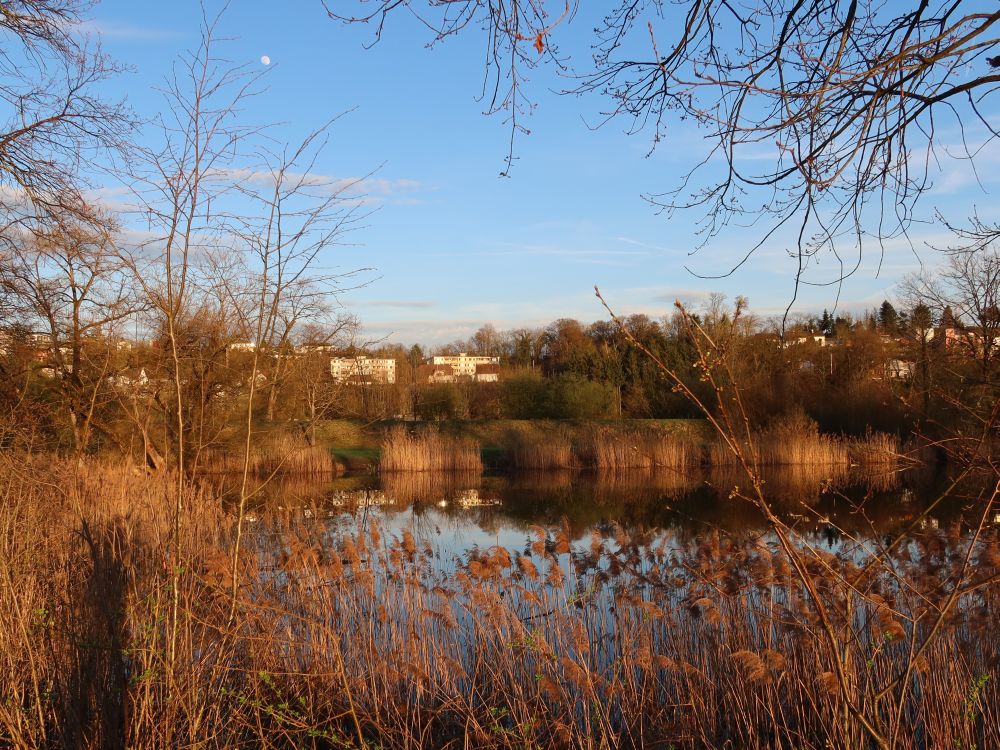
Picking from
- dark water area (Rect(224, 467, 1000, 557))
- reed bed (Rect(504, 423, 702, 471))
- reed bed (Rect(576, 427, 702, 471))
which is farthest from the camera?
reed bed (Rect(504, 423, 702, 471))

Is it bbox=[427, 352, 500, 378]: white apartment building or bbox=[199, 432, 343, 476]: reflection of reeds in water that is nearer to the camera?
bbox=[199, 432, 343, 476]: reflection of reeds in water

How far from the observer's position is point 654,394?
3278 centimetres

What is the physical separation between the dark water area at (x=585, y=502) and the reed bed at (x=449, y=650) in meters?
3.64

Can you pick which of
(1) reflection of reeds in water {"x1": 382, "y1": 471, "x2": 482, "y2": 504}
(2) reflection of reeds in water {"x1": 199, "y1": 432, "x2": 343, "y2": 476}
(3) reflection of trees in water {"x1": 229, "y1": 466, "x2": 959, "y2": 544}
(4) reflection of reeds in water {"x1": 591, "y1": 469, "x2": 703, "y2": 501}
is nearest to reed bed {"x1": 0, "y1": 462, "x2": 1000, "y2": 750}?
(3) reflection of trees in water {"x1": 229, "y1": 466, "x2": 959, "y2": 544}

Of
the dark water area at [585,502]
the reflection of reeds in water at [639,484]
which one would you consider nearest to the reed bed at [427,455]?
the dark water area at [585,502]

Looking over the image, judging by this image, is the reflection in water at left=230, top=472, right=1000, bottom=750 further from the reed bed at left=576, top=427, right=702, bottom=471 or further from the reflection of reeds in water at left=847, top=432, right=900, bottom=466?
the reed bed at left=576, top=427, right=702, bottom=471

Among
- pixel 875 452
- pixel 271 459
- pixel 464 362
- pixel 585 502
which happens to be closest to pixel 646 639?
pixel 875 452

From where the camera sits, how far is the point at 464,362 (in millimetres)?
57969

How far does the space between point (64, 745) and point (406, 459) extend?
18077 mm

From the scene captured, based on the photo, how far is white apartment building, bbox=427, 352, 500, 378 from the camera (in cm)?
4378

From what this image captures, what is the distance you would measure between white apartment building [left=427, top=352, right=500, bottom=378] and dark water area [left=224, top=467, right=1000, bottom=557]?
18369 millimetres

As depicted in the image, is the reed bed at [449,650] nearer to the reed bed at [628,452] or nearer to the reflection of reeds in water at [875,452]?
the reflection of reeds in water at [875,452]

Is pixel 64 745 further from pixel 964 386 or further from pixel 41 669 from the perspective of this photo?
pixel 964 386

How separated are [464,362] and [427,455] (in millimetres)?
36572
